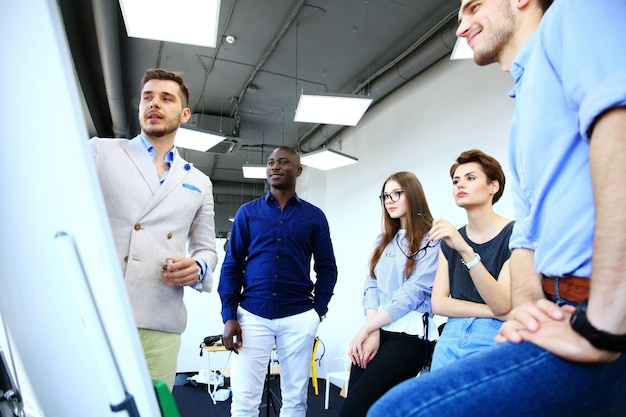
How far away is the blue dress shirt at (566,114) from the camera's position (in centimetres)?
60

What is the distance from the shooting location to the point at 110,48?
4.35 meters

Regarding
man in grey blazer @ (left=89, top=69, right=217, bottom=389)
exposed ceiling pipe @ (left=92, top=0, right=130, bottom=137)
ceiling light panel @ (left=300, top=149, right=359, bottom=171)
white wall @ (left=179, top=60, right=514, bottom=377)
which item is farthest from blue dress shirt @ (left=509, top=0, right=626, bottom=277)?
ceiling light panel @ (left=300, top=149, right=359, bottom=171)

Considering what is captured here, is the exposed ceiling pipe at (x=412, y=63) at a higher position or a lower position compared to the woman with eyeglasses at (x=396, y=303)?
higher

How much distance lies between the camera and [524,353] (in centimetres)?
59

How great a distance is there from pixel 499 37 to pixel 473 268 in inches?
30.8

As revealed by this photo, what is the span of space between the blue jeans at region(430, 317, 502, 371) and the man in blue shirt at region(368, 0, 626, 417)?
2.53 feet

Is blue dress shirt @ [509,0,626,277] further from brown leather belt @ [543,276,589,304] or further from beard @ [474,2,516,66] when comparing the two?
beard @ [474,2,516,66]

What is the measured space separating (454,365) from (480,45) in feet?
2.29

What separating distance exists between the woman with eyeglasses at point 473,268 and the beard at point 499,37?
0.61 meters

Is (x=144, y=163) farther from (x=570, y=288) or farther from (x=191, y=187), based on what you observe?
(x=570, y=288)

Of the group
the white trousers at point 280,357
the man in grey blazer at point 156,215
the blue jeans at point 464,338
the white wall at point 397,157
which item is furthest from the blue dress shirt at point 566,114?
the white wall at point 397,157

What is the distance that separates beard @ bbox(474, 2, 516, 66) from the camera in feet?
2.87

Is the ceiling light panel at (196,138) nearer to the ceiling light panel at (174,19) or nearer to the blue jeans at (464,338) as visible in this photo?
the ceiling light panel at (174,19)

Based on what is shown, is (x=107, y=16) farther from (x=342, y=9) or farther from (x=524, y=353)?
(x=524, y=353)
